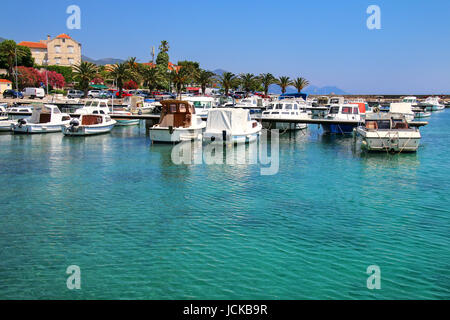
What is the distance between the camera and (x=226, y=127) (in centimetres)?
3447

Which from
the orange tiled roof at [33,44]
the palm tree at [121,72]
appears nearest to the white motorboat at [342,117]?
the palm tree at [121,72]

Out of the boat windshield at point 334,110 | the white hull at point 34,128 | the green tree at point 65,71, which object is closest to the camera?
the white hull at point 34,128

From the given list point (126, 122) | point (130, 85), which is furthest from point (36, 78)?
point (126, 122)

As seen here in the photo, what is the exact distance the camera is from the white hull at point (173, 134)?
117 ft

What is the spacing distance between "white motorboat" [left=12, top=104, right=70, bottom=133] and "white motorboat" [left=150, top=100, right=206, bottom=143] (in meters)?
12.1

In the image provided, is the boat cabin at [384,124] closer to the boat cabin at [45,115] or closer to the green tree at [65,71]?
the boat cabin at [45,115]

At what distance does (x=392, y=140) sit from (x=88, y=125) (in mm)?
27765

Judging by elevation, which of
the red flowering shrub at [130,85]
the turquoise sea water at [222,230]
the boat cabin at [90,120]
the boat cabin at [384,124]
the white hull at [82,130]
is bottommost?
the turquoise sea water at [222,230]

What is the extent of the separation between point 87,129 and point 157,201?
25348 mm

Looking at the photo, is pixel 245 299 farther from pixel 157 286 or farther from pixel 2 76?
pixel 2 76

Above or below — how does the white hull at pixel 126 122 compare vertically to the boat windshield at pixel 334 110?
below

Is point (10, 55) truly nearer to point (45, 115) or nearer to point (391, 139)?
point (45, 115)

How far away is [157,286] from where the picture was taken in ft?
35.4

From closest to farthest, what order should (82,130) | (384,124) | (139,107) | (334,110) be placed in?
1. (384,124)
2. (82,130)
3. (334,110)
4. (139,107)
